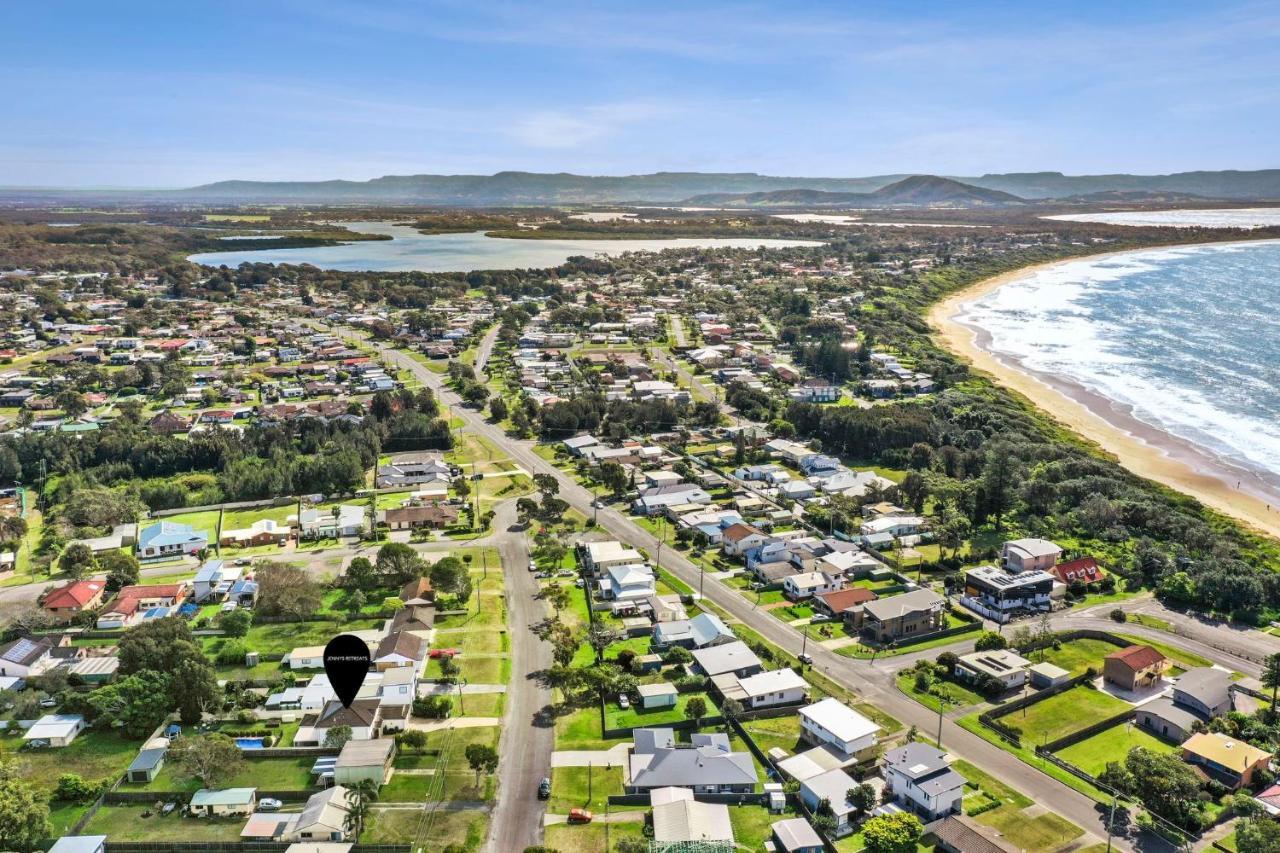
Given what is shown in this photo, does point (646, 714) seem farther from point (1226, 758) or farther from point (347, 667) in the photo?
point (1226, 758)

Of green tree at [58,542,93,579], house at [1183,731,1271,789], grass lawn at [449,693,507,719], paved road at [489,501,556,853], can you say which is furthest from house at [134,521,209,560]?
house at [1183,731,1271,789]

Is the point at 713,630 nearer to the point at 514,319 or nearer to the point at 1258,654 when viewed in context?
the point at 1258,654

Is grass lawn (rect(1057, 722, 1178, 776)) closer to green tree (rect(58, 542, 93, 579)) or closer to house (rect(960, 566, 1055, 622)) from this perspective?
house (rect(960, 566, 1055, 622))

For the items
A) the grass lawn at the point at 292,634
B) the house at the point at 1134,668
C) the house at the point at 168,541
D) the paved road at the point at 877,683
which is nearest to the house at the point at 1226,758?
the house at the point at 1134,668

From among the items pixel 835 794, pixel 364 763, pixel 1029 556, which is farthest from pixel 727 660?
pixel 1029 556

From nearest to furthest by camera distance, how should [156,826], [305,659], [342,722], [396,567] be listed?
[156,826]
[342,722]
[305,659]
[396,567]

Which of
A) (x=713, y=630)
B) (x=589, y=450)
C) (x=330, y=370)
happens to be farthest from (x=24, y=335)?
(x=713, y=630)

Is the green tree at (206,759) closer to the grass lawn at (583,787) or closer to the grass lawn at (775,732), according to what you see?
the grass lawn at (583,787)
